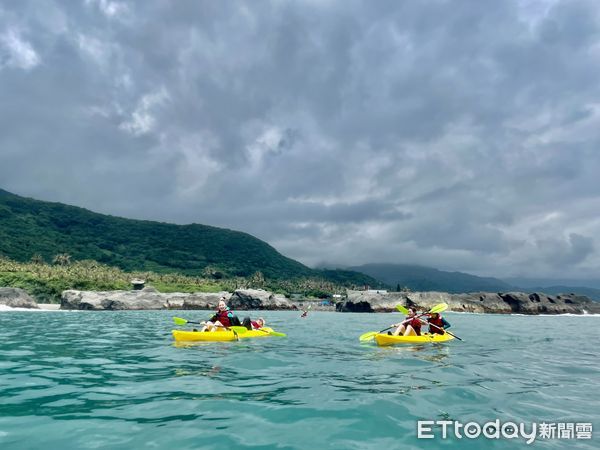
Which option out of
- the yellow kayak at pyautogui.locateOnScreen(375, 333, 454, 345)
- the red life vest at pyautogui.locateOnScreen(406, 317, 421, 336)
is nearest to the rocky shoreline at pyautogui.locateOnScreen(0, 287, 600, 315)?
the yellow kayak at pyautogui.locateOnScreen(375, 333, 454, 345)

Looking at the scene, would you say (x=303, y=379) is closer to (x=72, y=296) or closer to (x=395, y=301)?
(x=72, y=296)

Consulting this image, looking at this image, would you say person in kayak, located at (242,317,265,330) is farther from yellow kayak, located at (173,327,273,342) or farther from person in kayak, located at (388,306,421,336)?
person in kayak, located at (388,306,421,336)

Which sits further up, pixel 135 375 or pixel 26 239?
pixel 26 239

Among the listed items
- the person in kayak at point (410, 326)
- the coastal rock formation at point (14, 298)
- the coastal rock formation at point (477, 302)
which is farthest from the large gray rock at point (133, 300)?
the person in kayak at point (410, 326)

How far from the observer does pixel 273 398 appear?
30.6ft

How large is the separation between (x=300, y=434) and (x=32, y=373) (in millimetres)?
9566

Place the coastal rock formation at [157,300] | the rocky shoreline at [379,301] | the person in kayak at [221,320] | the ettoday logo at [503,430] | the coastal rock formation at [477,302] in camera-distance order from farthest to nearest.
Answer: the coastal rock formation at [477,302] < the rocky shoreline at [379,301] < the coastal rock formation at [157,300] < the person in kayak at [221,320] < the ettoday logo at [503,430]

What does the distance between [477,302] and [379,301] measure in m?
28.5

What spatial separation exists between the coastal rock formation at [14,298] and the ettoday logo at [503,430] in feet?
294

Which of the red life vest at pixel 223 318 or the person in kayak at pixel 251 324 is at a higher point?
the red life vest at pixel 223 318

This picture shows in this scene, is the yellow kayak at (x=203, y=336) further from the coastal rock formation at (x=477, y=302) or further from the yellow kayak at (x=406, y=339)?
the coastal rock formation at (x=477, y=302)

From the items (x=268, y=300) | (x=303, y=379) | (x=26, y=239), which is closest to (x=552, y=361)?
(x=303, y=379)

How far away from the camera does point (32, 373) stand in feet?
39.4

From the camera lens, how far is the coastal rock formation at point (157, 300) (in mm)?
89062
